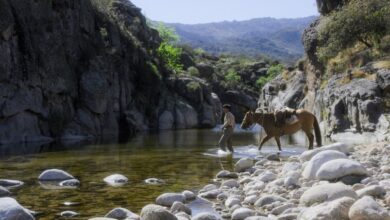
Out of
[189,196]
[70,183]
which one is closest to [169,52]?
[70,183]

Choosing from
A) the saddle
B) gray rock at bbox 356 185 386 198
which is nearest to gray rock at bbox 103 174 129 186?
gray rock at bbox 356 185 386 198

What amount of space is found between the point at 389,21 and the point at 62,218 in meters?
30.8

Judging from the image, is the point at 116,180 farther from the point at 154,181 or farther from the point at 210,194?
the point at 210,194

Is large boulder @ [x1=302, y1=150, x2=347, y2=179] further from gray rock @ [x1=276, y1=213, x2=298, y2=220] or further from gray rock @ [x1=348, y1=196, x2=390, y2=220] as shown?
gray rock @ [x1=348, y1=196, x2=390, y2=220]

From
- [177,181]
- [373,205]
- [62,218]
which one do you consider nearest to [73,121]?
[177,181]

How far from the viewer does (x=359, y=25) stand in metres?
38.8

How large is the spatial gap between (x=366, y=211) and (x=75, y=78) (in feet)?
144

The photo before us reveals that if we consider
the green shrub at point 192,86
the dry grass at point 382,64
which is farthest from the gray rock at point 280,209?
the green shrub at point 192,86

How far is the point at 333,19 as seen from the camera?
139 ft

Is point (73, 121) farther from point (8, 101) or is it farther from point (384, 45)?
point (384, 45)

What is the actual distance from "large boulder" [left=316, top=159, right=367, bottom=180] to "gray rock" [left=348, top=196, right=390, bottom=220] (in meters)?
3.62

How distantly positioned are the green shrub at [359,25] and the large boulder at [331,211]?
3018 centimetres

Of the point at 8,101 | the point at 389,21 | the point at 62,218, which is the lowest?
the point at 62,218

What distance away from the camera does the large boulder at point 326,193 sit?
951 centimetres
